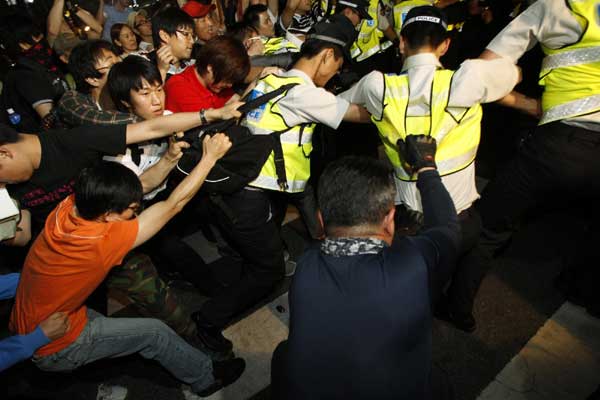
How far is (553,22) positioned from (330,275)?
1.75m

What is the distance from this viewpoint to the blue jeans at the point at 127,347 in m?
1.89

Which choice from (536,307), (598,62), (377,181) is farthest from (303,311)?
(536,307)

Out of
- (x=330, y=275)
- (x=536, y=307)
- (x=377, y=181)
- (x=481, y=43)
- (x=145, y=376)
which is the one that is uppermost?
(x=377, y=181)

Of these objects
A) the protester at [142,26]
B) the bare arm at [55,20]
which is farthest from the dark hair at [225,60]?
the bare arm at [55,20]

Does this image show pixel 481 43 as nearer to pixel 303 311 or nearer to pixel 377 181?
pixel 377 181

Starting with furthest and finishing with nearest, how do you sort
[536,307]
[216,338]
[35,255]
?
1. [536,307]
2. [216,338]
3. [35,255]

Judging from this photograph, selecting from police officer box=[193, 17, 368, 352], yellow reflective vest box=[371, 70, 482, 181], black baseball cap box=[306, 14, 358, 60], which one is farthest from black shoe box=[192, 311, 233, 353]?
black baseball cap box=[306, 14, 358, 60]

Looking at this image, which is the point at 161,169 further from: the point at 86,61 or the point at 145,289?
the point at 86,61

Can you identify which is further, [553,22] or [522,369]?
[522,369]

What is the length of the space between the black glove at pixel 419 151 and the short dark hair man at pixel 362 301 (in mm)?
408

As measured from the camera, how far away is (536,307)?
2854 millimetres

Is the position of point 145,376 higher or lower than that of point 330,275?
lower

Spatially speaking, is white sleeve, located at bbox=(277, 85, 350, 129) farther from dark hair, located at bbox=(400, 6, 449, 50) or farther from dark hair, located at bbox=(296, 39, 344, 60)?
dark hair, located at bbox=(400, 6, 449, 50)

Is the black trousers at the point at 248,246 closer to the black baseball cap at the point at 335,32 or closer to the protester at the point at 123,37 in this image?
the black baseball cap at the point at 335,32
